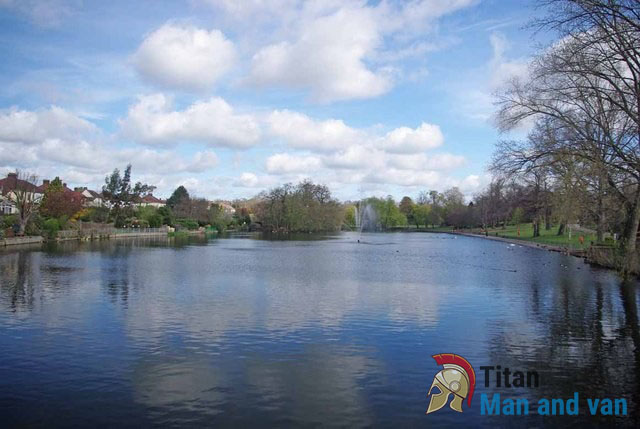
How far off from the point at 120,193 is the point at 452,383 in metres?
69.6

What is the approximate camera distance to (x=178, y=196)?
347 ft

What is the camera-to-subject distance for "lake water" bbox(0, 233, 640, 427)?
688 centimetres

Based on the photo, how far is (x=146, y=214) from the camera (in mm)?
73688

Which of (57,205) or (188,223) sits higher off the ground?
(57,205)

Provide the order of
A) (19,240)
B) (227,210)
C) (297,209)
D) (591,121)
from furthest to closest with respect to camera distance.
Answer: (227,210)
(297,209)
(19,240)
(591,121)

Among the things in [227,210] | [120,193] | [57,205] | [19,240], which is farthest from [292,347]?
[227,210]

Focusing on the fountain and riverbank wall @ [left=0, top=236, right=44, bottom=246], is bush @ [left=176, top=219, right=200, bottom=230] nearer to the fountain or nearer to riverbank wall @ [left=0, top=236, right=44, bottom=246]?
riverbank wall @ [left=0, top=236, right=44, bottom=246]

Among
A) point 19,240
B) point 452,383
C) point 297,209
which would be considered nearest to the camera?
point 452,383

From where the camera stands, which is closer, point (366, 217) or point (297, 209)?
point (297, 209)

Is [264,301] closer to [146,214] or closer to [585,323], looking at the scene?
[585,323]

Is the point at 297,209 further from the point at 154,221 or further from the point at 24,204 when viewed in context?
the point at 24,204

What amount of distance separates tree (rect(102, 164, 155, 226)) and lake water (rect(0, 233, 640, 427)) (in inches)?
2092

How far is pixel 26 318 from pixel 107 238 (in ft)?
156

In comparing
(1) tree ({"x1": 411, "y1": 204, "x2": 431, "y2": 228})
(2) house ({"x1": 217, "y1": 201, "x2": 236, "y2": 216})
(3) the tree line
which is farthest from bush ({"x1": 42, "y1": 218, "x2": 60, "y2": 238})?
(1) tree ({"x1": 411, "y1": 204, "x2": 431, "y2": 228})
